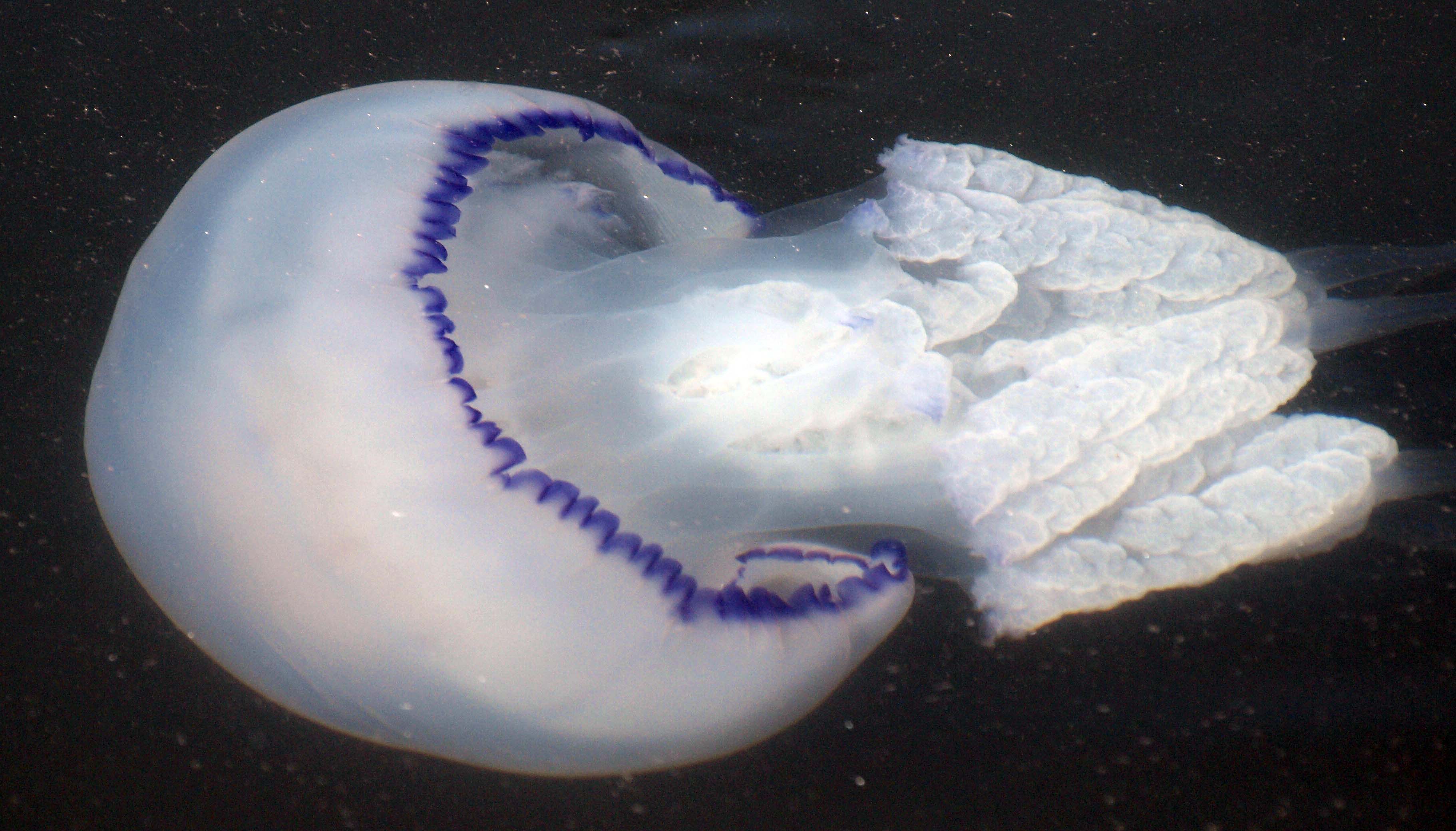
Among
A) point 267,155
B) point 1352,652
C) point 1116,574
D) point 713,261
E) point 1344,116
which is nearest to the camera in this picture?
point 267,155

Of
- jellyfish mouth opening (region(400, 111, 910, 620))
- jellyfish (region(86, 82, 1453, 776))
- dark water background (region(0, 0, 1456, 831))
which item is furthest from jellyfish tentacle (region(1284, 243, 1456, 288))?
jellyfish mouth opening (region(400, 111, 910, 620))

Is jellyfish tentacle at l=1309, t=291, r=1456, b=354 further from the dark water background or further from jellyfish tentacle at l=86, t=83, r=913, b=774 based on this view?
jellyfish tentacle at l=86, t=83, r=913, b=774

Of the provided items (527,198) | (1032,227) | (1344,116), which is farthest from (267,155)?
(1344,116)

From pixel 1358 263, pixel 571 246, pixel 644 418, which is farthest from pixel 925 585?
pixel 1358 263

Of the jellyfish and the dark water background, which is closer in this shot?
the jellyfish

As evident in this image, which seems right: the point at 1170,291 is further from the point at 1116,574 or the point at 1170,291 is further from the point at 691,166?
the point at 691,166

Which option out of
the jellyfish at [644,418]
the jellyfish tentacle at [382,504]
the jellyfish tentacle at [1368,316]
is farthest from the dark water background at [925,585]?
the jellyfish tentacle at [382,504]
